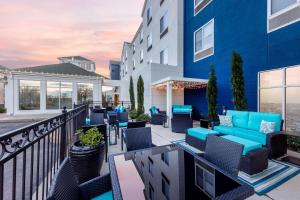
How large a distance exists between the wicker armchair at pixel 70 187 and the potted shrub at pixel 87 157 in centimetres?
110

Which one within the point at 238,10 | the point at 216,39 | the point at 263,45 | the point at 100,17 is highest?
the point at 100,17

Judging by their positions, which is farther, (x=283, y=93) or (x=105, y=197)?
(x=283, y=93)

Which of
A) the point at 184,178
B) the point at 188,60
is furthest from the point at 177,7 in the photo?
the point at 184,178

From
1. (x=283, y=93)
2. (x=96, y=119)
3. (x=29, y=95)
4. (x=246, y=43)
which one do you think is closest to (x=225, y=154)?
(x=96, y=119)

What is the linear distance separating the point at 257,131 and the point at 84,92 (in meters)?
14.8

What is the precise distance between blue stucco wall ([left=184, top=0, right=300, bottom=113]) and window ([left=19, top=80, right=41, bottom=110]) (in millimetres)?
13888

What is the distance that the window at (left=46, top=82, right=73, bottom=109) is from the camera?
1402 centimetres

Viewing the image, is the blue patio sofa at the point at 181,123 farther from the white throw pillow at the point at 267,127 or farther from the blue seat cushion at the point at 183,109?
the white throw pillow at the point at 267,127

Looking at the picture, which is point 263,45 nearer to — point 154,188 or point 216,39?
point 216,39

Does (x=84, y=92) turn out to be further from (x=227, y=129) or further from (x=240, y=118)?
(x=240, y=118)

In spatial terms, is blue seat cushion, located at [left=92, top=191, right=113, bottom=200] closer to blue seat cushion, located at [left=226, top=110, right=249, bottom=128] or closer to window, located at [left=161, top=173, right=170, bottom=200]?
window, located at [left=161, top=173, right=170, bottom=200]

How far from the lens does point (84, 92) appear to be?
15.4 metres

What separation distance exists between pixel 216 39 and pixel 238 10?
5.52 feet

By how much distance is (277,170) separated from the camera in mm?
3326
